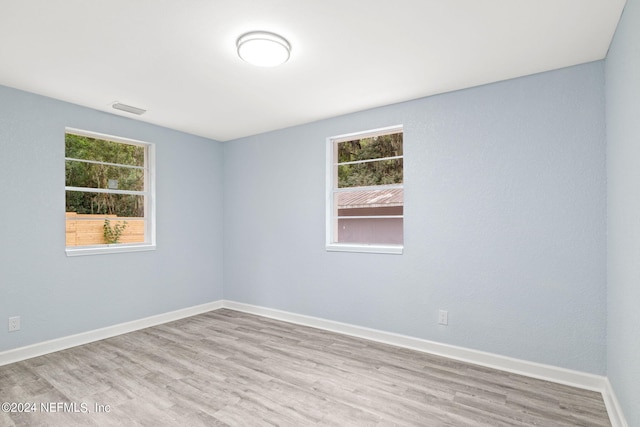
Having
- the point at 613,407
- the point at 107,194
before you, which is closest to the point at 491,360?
the point at 613,407

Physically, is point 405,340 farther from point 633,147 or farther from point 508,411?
point 633,147

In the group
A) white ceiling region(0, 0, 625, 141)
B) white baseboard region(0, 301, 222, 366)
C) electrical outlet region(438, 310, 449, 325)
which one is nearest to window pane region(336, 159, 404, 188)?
white ceiling region(0, 0, 625, 141)

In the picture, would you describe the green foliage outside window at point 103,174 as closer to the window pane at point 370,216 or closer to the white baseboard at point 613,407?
the window pane at point 370,216

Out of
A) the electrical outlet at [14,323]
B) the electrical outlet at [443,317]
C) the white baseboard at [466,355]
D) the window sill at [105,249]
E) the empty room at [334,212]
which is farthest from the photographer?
the window sill at [105,249]

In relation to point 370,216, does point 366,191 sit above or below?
above

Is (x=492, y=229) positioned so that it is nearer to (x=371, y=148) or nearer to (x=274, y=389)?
(x=371, y=148)

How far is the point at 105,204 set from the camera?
3.94 metres

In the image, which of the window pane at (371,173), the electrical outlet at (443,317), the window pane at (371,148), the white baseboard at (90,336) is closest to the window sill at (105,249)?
Answer: the white baseboard at (90,336)

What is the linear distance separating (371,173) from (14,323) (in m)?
3.84

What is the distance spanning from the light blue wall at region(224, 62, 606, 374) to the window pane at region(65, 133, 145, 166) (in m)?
2.18

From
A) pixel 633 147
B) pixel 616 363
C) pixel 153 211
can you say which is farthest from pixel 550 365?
pixel 153 211

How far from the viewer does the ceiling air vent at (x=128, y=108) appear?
11.7 feet

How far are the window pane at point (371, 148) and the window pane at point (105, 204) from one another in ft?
8.76

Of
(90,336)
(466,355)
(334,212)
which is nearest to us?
(466,355)
